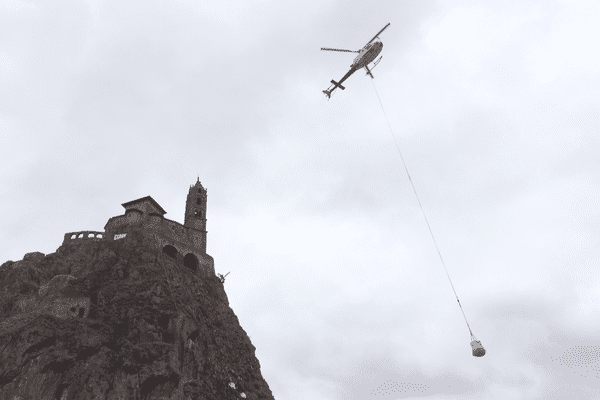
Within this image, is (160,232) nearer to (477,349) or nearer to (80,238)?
(80,238)

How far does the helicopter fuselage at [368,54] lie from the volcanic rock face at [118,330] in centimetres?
3512

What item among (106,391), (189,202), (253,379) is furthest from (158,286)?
(189,202)

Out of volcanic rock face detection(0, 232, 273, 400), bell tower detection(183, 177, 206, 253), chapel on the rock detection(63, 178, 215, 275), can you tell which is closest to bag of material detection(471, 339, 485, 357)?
volcanic rock face detection(0, 232, 273, 400)

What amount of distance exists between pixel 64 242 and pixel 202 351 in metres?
24.7

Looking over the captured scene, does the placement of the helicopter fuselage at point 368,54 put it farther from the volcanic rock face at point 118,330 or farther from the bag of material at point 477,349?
the volcanic rock face at point 118,330

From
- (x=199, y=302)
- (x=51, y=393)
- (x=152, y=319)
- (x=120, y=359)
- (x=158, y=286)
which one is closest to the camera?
(x=51, y=393)

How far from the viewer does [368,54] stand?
44531 mm

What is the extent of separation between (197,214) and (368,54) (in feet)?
129

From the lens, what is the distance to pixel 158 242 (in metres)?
55.9

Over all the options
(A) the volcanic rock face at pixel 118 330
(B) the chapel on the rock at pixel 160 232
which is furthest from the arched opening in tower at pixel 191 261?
(A) the volcanic rock face at pixel 118 330

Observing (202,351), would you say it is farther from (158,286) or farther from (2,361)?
(2,361)

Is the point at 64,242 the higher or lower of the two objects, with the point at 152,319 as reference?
higher

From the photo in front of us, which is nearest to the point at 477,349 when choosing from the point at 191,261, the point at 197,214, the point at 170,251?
the point at 170,251

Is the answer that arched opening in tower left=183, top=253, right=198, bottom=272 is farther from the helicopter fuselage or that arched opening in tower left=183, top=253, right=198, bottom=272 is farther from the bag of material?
the bag of material
